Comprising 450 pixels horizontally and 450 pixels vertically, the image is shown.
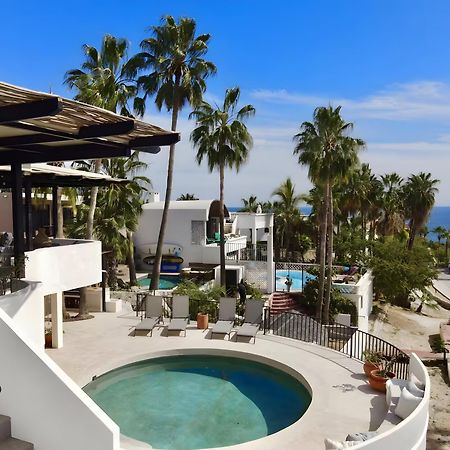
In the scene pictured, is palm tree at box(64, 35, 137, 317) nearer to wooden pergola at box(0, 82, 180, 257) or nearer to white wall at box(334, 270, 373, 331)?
wooden pergola at box(0, 82, 180, 257)

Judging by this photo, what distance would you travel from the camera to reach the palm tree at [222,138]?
91.0ft

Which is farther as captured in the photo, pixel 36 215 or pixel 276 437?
pixel 36 215

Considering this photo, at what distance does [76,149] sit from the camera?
456 inches

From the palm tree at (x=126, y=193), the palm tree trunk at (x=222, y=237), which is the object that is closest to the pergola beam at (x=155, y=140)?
the palm tree at (x=126, y=193)

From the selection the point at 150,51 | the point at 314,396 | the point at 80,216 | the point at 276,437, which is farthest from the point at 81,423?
the point at 150,51

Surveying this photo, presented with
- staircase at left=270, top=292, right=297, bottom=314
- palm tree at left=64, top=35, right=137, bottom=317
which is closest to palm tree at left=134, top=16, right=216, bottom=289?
palm tree at left=64, top=35, right=137, bottom=317

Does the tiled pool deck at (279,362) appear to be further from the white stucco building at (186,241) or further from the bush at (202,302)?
the white stucco building at (186,241)

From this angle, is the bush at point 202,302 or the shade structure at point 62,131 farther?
the bush at point 202,302

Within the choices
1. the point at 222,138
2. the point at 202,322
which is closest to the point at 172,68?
the point at 222,138

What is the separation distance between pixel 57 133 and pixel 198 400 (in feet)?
23.6

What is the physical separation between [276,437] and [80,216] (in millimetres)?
18846

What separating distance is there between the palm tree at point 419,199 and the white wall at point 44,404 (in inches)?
1768

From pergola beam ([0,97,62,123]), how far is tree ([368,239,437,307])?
28266 mm

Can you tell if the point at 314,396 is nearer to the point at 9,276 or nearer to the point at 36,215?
the point at 9,276
